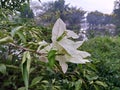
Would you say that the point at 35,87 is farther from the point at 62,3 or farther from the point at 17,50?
the point at 62,3

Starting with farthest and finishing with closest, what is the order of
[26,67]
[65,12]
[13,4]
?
[65,12], [13,4], [26,67]

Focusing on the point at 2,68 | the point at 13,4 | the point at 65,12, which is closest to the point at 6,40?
the point at 2,68

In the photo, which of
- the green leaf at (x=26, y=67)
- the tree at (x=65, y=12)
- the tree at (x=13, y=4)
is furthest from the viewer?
the tree at (x=65, y=12)

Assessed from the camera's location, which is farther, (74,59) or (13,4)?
(13,4)

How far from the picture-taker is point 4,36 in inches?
30.9

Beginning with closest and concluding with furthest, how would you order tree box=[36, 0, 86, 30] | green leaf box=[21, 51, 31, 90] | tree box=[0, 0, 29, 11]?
green leaf box=[21, 51, 31, 90] < tree box=[0, 0, 29, 11] < tree box=[36, 0, 86, 30]

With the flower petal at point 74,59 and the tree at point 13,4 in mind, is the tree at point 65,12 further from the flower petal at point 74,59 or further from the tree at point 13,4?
the flower petal at point 74,59

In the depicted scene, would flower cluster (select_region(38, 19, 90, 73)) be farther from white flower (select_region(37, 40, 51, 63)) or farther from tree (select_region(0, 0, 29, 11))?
tree (select_region(0, 0, 29, 11))

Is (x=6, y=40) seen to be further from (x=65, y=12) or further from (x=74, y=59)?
(x=65, y=12)

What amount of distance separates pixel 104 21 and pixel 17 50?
16905mm

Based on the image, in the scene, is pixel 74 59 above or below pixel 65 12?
above

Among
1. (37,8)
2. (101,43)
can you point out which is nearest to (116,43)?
(101,43)

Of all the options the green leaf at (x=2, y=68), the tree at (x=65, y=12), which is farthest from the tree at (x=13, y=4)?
the tree at (x=65, y=12)

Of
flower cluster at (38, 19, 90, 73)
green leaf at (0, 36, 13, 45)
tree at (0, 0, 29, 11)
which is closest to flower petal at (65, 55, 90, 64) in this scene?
flower cluster at (38, 19, 90, 73)
